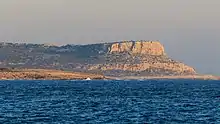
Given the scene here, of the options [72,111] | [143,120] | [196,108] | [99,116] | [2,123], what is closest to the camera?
[2,123]

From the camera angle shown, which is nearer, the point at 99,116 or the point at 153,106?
the point at 99,116

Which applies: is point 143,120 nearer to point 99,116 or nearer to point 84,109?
point 99,116

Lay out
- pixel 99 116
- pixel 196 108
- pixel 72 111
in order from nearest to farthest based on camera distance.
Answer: pixel 99 116, pixel 72 111, pixel 196 108

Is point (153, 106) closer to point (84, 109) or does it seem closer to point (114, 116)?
point (84, 109)

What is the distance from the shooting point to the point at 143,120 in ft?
229

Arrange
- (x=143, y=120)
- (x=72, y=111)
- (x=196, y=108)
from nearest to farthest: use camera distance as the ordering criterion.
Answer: (x=143, y=120) < (x=72, y=111) < (x=196, y=108)

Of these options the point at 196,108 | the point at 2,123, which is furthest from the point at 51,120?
the point at 196,108

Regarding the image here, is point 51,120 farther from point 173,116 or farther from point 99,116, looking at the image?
point 173,116

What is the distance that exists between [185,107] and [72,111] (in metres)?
16.0

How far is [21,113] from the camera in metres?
77.1

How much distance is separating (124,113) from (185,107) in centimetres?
1304

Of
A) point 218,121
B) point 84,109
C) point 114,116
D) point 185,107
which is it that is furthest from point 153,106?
point 218,121

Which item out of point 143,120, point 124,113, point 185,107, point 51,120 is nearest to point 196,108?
point 185,107

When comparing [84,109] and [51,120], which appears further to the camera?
[84,109]
